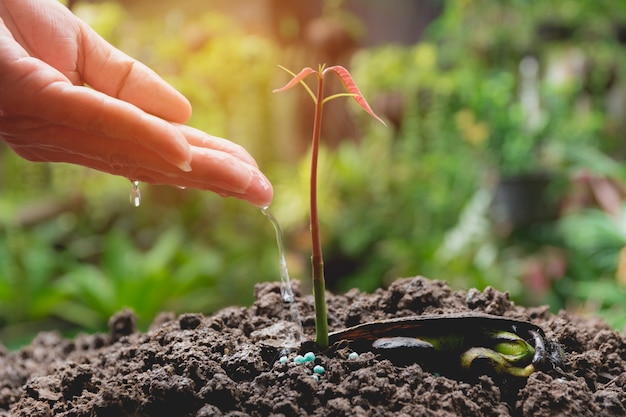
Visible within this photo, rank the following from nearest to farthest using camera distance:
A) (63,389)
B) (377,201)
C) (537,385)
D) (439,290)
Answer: (537,385), (63,389), (439,290), (377,201)

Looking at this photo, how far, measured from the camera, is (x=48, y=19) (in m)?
0.91

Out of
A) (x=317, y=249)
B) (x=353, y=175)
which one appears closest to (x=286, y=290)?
(x=317, y=249)

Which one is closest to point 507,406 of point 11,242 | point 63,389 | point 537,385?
point 537,385

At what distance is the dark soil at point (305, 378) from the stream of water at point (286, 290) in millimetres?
22

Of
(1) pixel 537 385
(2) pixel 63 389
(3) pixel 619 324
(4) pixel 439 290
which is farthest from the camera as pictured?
(3) pixel 619 324

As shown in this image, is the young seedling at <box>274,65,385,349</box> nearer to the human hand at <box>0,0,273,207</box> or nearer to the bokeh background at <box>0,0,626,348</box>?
the human hand at <box>0,0,273,207</box>

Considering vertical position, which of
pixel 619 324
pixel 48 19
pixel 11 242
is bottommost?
pixel 619 324

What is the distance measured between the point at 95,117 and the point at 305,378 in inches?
15.5

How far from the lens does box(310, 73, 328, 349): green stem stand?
2.53 ft

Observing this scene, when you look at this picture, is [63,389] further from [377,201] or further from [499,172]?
[377,201]

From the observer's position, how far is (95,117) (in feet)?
2.32

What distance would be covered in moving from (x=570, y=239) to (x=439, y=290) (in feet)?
8.25

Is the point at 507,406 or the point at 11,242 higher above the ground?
the point at 11,242

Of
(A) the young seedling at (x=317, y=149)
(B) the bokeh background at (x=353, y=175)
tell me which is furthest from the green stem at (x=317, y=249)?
(B) the bokeh background at (x=353, y=175)
